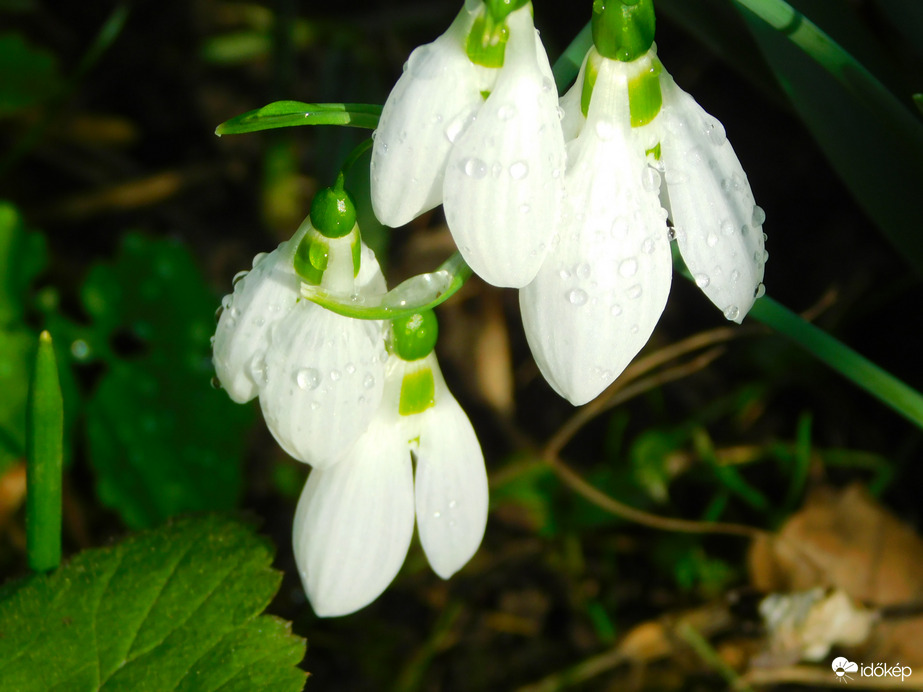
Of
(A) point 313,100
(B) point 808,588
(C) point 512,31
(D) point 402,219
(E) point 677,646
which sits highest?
(C) point 512,31

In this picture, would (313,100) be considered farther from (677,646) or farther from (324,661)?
(677,646)

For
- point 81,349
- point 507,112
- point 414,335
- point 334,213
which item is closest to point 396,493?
point 414,335

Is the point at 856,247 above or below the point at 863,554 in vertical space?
above

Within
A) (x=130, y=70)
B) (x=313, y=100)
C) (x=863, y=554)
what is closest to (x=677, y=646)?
(x=863, y=554)

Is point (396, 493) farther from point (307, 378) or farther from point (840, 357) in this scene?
point (840, 357)

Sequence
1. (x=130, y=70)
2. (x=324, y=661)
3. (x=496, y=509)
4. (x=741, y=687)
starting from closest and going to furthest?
(x=741, y=687)
(x=324, y=661)
(x=496, y=509)
(x=130, y=70)

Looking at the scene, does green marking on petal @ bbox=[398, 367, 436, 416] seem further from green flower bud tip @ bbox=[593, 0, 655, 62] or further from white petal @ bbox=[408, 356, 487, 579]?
green flower bud tip @ bbox=[593, 0, 655, 62]

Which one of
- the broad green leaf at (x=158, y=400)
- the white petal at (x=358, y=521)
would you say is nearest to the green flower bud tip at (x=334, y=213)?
the white petal at (x=358, y=521)
